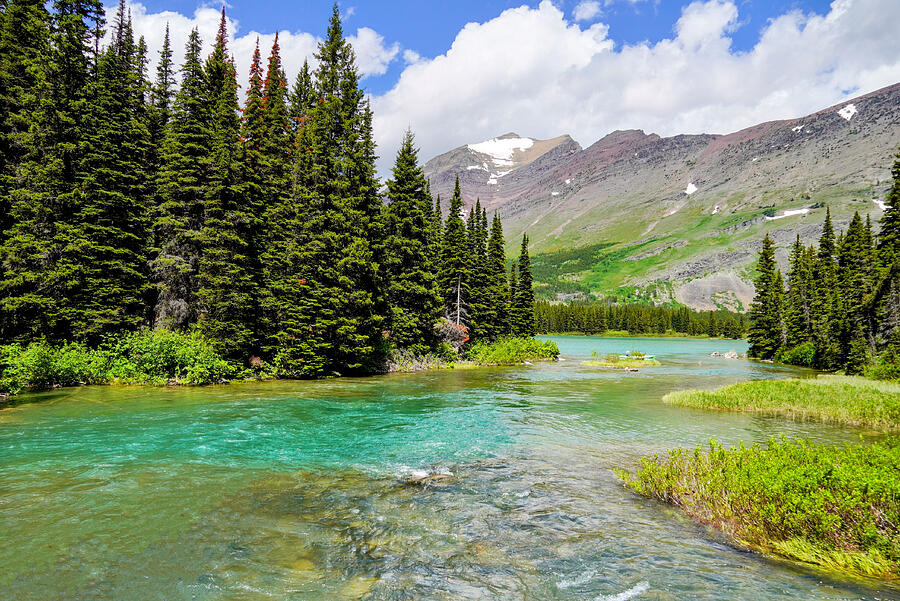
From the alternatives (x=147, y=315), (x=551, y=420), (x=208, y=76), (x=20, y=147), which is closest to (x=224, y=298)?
(x=147, y=315)

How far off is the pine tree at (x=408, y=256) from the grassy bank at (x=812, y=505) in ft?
115

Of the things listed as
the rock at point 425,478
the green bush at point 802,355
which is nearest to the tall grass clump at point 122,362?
the rock at point 425,478

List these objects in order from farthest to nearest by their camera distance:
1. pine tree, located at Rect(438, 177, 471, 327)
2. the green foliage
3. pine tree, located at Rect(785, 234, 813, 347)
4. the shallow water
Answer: pine tree, located at Rect(785, 234, 813, 347), pine tree, located at Rect(438, 177, 471, 327), the green foliage, the shallow water

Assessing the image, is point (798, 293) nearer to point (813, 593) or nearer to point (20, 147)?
point (813, 593)

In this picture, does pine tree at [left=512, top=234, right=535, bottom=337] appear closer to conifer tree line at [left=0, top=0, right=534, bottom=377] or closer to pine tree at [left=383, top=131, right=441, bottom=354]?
pine tree at [left=383, top=131, right=441, bottom=354]

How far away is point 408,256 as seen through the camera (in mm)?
45656

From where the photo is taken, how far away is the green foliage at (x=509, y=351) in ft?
180

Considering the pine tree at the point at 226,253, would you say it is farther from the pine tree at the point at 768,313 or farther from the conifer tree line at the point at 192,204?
the pine tree at the point at 768,313

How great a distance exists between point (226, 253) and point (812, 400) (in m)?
36.9

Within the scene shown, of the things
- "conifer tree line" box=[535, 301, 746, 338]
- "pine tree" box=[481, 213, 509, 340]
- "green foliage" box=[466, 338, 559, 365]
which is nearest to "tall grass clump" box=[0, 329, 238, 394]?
"green foliage" box=[466, 338, 559, 365]

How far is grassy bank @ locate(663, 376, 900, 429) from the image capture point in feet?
66.7

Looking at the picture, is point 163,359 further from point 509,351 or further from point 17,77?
point 509,351

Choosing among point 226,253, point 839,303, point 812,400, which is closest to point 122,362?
point 226,253

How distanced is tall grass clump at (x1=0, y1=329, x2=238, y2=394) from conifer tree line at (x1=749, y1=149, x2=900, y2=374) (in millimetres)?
48810
